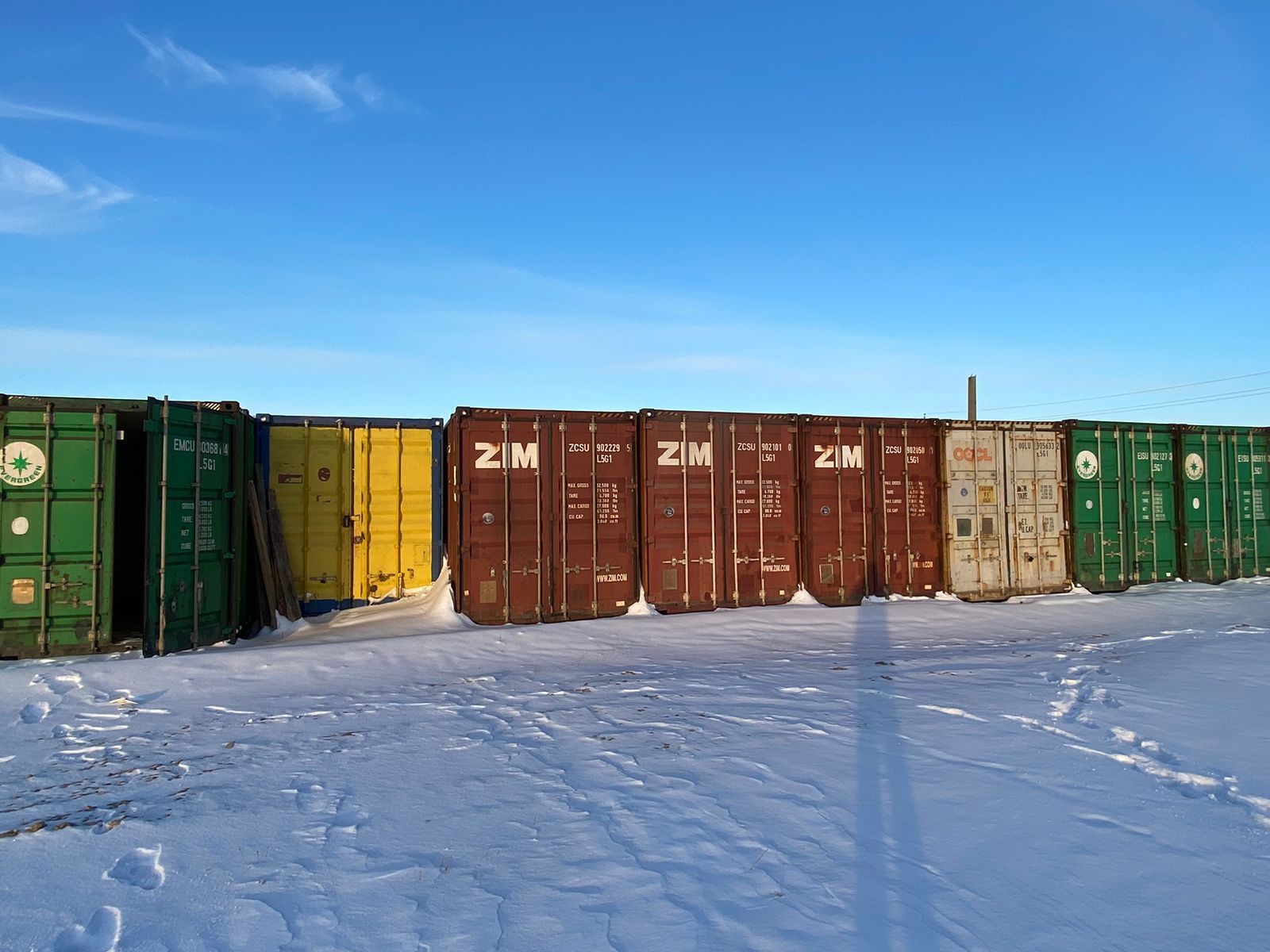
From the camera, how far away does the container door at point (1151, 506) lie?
598 inches

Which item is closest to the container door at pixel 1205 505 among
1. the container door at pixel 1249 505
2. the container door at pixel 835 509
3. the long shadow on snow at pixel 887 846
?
the container door at pixel 1249 505

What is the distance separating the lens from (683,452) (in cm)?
1236

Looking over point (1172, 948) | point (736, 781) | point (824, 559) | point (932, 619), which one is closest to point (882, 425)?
point (824, 559)

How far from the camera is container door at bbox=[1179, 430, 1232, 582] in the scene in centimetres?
1577

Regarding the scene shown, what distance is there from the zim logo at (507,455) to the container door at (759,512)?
3199 millimetres

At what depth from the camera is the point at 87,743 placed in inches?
235

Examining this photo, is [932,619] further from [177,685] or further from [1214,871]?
[177,685]

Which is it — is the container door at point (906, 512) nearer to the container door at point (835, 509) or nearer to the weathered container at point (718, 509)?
the container door at point (835, 509)

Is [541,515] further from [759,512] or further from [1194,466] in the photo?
[1194,466]

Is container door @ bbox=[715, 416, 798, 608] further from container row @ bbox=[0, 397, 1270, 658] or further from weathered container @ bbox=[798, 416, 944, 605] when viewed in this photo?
weathered container @ bbox=[798, 416, 944, 605]

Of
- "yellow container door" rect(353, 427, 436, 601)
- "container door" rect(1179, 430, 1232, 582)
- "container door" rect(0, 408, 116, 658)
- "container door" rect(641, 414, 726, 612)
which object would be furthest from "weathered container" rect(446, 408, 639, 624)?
"container door" rect(1179, 430, 1232, 582)

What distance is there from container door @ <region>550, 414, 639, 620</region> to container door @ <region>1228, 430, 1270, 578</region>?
45.4 feet

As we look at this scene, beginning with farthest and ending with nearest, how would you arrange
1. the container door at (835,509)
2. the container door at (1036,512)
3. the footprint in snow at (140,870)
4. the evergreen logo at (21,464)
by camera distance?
the container door at (1036,512), the container door at (835,509), the evergreen logo at (21,464), the footprint in snow at (140,870)

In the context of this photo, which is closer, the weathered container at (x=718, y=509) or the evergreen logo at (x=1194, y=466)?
→ the weathered container at (x=718, y=509)
